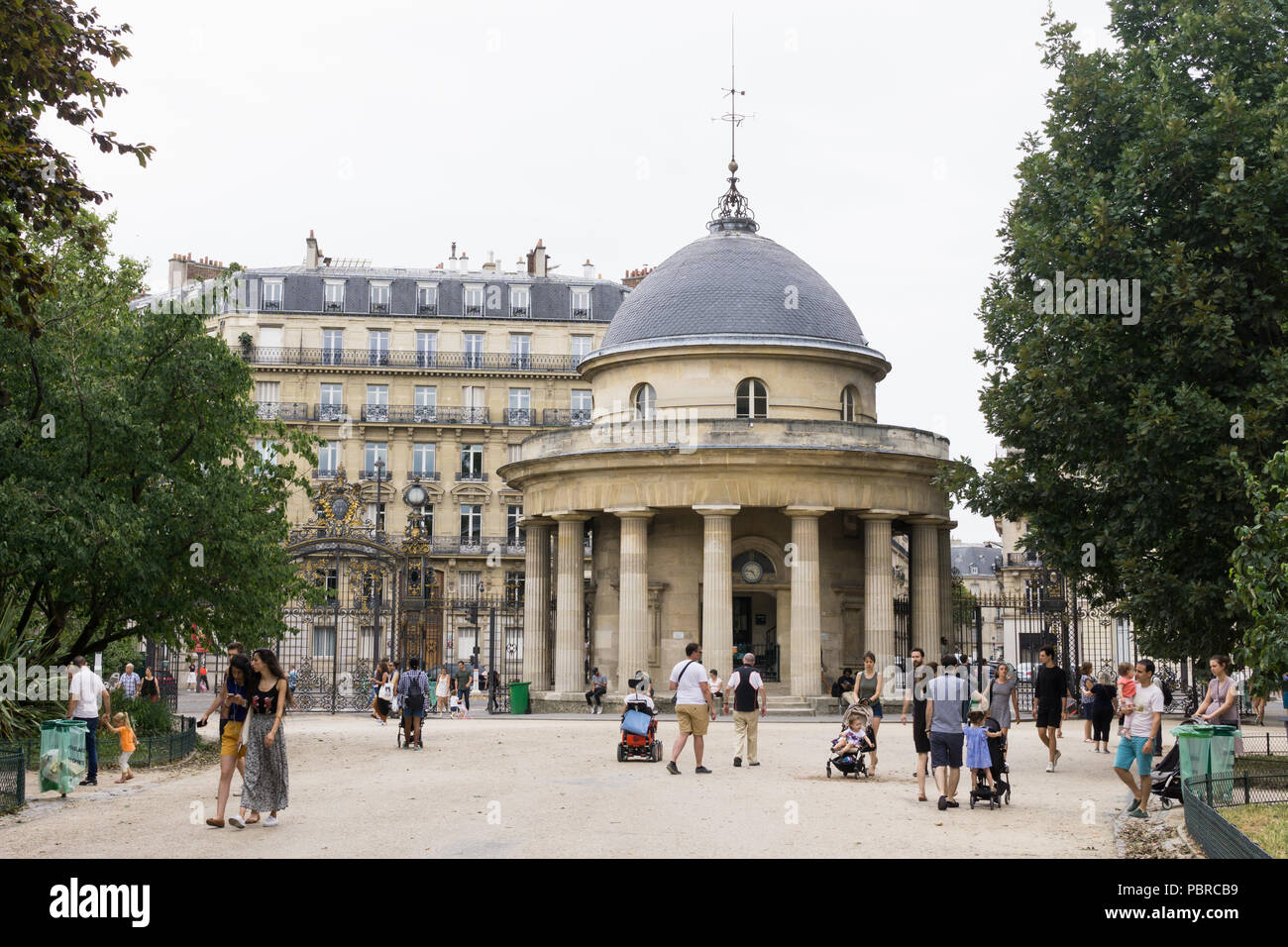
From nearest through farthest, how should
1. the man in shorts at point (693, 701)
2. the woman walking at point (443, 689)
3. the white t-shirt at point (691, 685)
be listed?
the man in shorts at point (693, 701), the white t-shirt at point (691, 685), the woman walking at point (443, 689)

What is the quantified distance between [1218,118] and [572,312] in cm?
5296

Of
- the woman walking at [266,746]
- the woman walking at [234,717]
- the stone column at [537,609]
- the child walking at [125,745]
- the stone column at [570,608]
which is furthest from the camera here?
the stone column at [537,609]

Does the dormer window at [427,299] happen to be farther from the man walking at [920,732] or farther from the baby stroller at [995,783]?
the baby stroller at [995,783]

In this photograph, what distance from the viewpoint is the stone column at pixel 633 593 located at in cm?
3922

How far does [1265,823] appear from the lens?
14492 mm

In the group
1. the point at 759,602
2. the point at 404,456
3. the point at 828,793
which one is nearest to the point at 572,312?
the point at 404,456

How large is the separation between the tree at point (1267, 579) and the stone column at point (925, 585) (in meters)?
24.6

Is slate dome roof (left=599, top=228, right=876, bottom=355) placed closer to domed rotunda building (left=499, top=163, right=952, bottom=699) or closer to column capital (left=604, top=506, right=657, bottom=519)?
domed rotunda building (left=499, top=163, right=952, bottom=699)

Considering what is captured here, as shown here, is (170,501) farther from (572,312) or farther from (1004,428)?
(572,312)

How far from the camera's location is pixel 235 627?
26.3 metres

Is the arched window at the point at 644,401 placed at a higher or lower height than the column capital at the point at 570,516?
higher

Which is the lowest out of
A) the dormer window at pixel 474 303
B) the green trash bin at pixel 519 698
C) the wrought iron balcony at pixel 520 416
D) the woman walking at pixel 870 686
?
the green trash bin at pixel 519 698

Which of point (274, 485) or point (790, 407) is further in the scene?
point (790, 407)

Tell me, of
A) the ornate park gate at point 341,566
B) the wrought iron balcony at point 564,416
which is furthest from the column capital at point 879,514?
the wrought iron balcony at point 564,416
